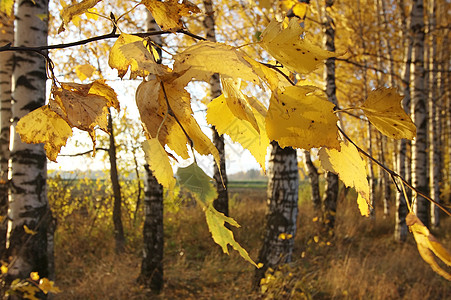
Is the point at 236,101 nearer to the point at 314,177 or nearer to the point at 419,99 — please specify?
the point at 419,99

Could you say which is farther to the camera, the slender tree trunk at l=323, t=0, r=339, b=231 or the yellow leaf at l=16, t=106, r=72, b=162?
the slender tree trunk at l=323, t=0, r=339, b=231

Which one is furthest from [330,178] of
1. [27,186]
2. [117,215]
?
[27,186]

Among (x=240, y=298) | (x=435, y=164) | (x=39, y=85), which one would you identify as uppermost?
(x=39, y=85)

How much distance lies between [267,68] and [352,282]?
11.8ft

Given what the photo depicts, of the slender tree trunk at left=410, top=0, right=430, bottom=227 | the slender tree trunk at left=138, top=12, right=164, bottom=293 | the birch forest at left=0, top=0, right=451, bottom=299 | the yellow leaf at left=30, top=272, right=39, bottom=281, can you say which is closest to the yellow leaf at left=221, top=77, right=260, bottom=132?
the birch forest at left=0, top=0, right=451, bottom=299

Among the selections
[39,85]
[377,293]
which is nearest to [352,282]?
[377,293]

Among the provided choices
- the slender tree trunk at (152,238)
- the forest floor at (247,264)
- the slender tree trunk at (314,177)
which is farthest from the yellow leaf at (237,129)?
the slender tree trunk at (314,177)

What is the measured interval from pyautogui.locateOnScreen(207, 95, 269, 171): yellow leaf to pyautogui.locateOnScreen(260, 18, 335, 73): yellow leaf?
93mm

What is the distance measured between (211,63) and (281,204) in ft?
9.25

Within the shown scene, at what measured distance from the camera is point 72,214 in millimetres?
6598

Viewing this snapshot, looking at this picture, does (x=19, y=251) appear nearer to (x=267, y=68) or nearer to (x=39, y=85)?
(x=39, y=85)

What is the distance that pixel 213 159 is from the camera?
13.8 ft

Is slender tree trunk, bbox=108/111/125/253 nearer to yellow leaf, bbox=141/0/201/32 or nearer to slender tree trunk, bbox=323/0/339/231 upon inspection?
slender tree trunk, bbox=323/0/339/231

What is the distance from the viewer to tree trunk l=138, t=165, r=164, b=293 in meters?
3.51
